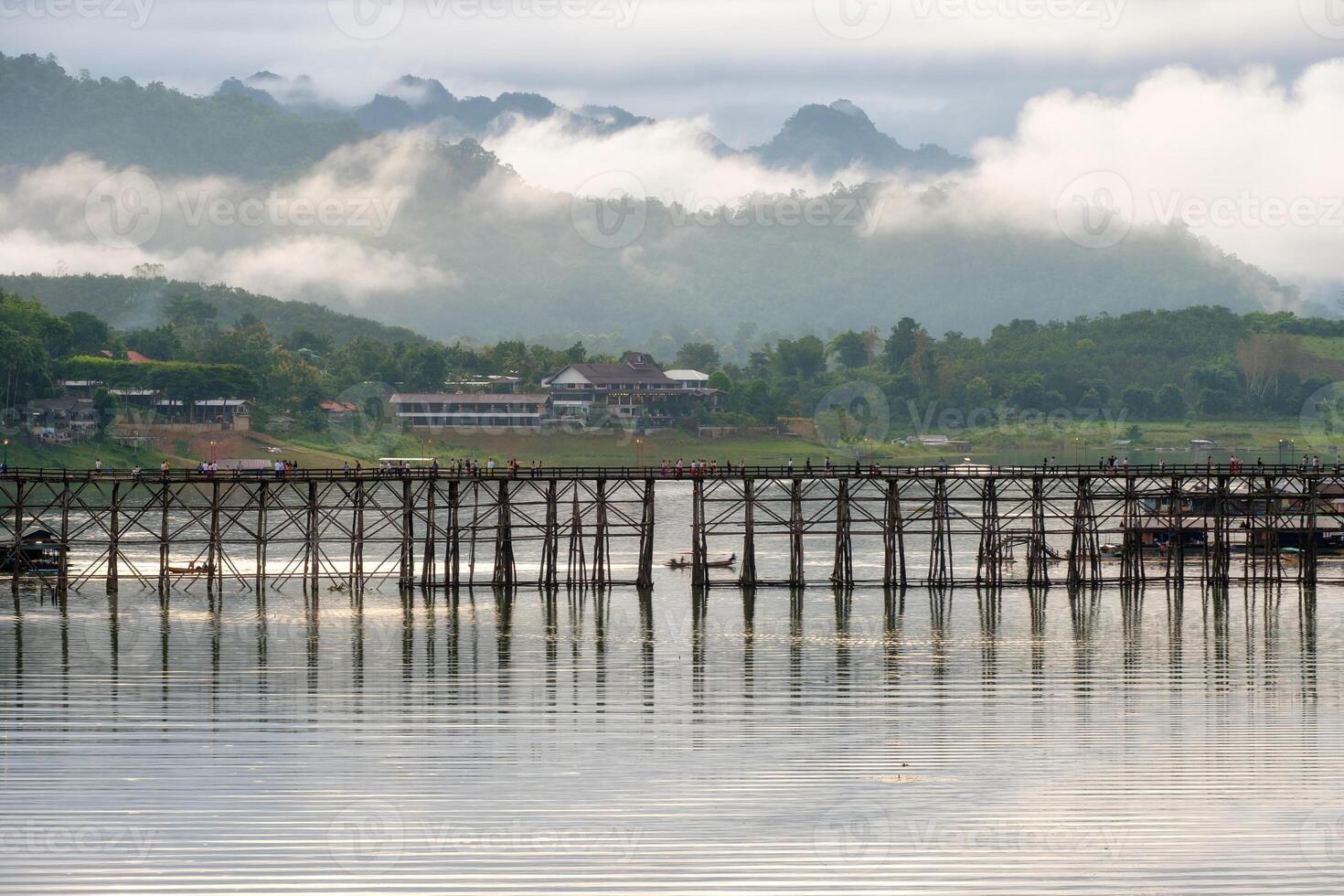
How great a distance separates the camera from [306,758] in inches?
1677

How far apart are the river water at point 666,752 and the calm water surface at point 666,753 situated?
0.13 meters

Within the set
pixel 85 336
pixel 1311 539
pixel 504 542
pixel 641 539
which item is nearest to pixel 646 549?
pixel 641 539

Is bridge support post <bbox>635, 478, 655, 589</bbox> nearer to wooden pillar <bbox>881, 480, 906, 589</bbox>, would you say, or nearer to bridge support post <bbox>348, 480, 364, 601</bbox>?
wooden pillar <bbox>881, 480, 906, 589</bbox>

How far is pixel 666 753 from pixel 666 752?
94 mm

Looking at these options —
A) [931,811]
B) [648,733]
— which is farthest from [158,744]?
[931,811]

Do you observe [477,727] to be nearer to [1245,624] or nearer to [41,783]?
[41,783]

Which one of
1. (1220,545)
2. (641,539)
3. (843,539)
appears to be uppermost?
(641,539)

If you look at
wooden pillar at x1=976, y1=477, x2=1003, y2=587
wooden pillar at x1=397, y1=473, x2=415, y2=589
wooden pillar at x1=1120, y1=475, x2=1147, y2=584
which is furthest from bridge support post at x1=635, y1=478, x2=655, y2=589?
wooden pillar at x1=1120, y1=475, x2=1147, y2=584

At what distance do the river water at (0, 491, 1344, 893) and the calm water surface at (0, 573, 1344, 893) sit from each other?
0.41 feet

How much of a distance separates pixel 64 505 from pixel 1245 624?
47.5m

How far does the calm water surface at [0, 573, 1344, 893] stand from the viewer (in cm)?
3422

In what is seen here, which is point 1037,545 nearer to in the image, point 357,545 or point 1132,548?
point 1132,548

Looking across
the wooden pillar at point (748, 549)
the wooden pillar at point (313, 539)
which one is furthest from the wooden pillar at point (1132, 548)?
the wooden pillar at point (313, 539)

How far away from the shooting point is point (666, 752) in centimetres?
4375
